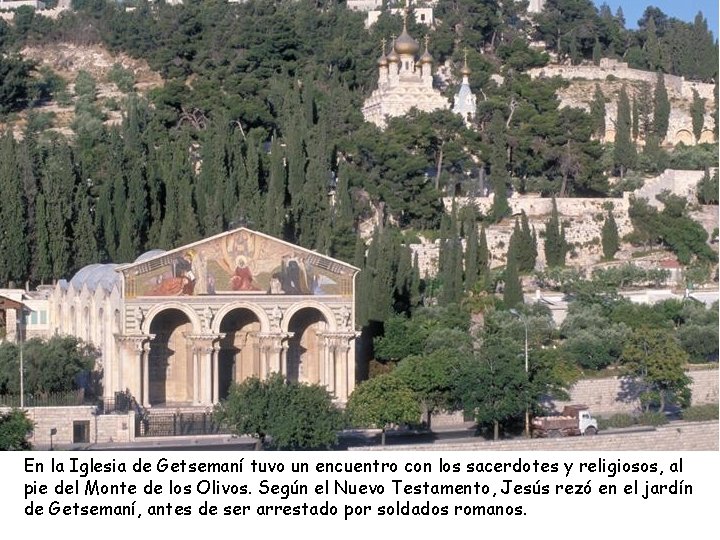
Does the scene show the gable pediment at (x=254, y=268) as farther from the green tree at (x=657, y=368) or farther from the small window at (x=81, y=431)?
the green tree at (x=657, y=368)

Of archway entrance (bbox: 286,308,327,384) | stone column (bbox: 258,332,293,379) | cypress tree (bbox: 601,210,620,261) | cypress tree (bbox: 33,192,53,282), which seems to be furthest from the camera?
cypress tree (bbox: 601,210,620,261)

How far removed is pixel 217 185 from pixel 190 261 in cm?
1290

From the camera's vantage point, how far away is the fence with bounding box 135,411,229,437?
2037 inches

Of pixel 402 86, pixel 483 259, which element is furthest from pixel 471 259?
pixel 402 86

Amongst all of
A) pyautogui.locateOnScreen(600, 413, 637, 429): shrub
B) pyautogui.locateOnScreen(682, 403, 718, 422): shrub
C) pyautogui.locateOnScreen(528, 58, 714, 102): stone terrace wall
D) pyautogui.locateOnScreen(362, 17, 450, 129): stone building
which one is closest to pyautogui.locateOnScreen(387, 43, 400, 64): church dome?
pyautogui.locateOnScreen(362, 17, 450, 129): stone building

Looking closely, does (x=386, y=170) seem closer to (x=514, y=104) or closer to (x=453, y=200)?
(x=453, y=200)

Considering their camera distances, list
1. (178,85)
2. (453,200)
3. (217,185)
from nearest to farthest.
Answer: (217,185), (453,200), (178,85)

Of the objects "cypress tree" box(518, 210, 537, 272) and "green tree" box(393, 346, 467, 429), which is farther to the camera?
"cypress tree" box(518, 210, 537, 272)

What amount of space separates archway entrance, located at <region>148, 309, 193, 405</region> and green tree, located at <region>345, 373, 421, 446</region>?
246 inches

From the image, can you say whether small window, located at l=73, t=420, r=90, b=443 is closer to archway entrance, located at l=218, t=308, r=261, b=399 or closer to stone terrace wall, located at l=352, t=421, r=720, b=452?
archway entrance, located at l=218, t=308, r=261, b=399

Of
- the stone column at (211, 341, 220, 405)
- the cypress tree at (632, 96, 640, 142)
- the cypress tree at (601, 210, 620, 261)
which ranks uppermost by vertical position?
the cypress tree at (632, 96, 640, 142)
